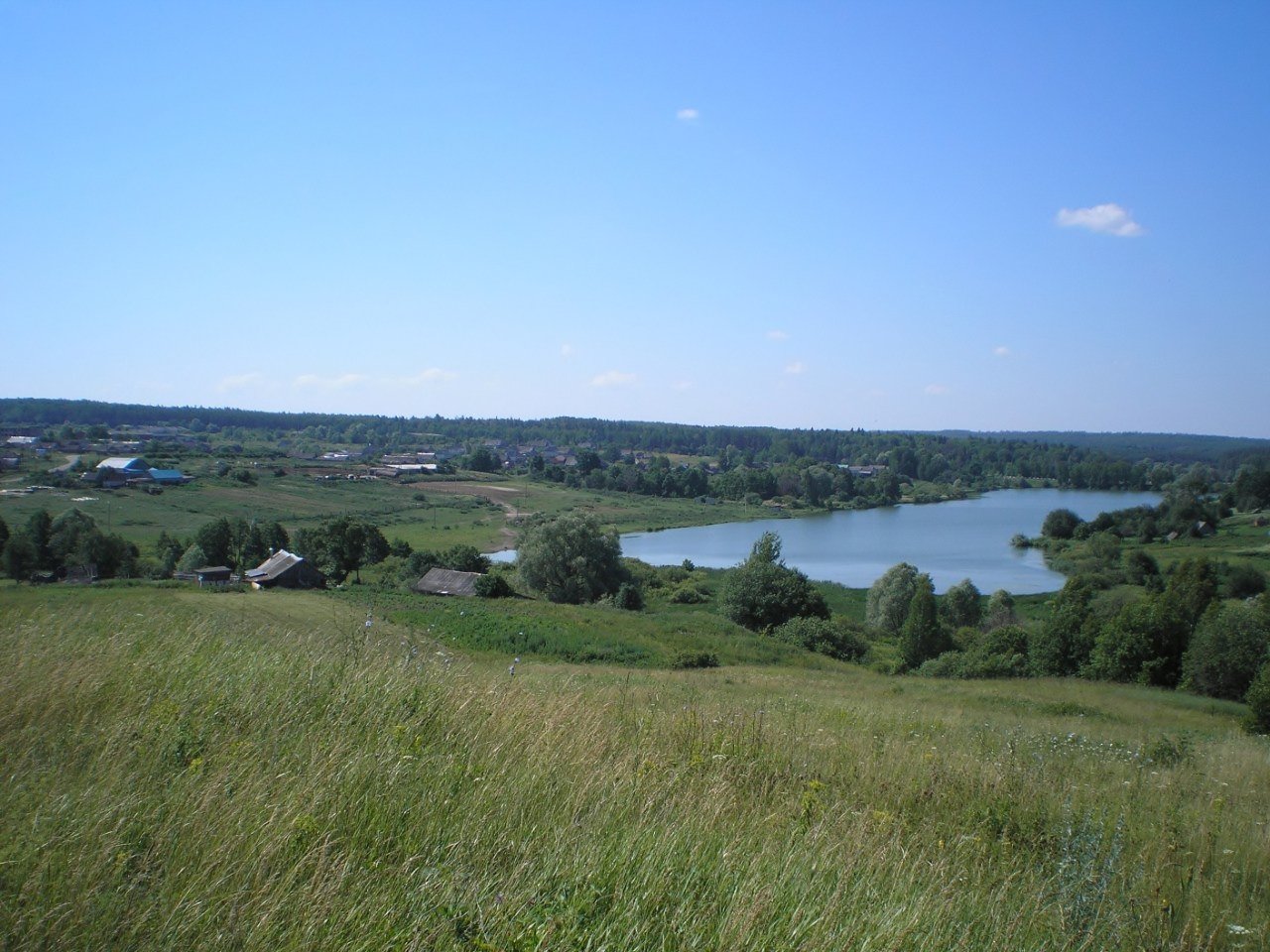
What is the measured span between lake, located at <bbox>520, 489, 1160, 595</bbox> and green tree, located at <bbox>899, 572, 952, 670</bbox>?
50.0ft

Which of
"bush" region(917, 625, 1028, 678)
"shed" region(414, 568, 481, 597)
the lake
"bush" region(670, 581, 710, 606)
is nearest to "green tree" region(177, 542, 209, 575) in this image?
"shed" region(414, 568, 481, 597)

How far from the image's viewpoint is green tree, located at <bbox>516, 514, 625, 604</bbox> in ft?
144

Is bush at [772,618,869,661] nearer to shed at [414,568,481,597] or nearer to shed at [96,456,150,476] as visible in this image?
shed at [414,568,481,597]

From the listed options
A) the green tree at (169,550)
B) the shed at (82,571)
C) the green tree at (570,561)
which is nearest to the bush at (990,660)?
the green tree at (570,561)

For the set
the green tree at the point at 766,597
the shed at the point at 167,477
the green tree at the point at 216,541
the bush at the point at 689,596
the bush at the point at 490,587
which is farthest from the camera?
the shed at the point at 167,477

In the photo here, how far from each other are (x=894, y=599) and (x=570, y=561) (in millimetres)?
16424

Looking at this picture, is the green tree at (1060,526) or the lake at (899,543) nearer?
the lake at (899,543)

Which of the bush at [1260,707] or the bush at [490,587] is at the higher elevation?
the bush at [1260,707]

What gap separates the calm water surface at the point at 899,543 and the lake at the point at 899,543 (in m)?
0.07

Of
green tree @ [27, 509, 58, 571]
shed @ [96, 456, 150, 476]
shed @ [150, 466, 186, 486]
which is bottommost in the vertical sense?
green tree @ [27, 509, 58, 571]

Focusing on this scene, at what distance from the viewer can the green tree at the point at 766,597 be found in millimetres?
37719

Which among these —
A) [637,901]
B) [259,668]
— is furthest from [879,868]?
[259,668]

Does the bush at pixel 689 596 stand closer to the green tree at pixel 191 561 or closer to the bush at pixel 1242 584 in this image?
the green tree at pixel 191 561

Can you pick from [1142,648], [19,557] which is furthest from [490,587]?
[1142,648]
